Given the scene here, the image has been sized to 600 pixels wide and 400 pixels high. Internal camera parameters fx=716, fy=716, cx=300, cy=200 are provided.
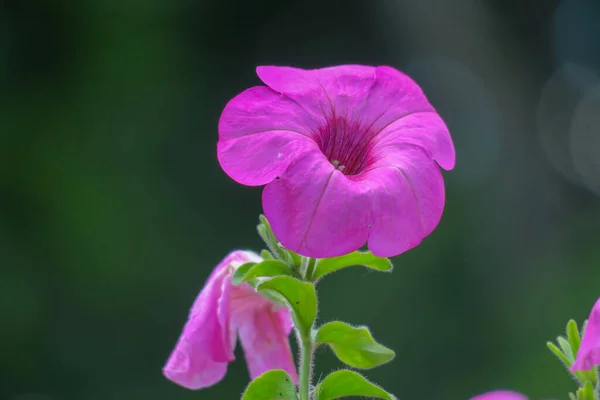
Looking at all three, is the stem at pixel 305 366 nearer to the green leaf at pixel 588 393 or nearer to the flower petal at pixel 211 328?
the flower petal at pixel 211 328

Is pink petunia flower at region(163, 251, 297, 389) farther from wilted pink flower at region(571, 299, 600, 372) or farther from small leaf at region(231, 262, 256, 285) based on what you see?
wilted pink flower at region(571, 299, 600, 372)

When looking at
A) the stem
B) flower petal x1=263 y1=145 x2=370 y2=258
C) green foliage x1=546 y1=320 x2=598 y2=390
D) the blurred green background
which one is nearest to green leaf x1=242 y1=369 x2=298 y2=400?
the stem

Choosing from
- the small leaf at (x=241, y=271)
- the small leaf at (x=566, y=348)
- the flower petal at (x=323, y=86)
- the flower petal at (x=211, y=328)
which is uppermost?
the flower petal at (x=323, y=86)

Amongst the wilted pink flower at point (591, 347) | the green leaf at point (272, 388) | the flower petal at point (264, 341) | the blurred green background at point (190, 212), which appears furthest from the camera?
the blurred green background at point (190, 212)

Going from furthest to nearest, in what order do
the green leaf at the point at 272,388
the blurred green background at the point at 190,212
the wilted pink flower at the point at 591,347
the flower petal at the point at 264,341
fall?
1. the blurred green background at the point at 190,212
2. the flower petal at the point at 264,341
3. the green leaf at the point at 272,388
4. the wilted pink flower at the point at 591,347

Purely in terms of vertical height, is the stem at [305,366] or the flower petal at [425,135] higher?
the flower petal at [425,135]

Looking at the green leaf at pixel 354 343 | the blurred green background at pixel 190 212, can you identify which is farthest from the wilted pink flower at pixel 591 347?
the blurred green background at pixel 190 212
